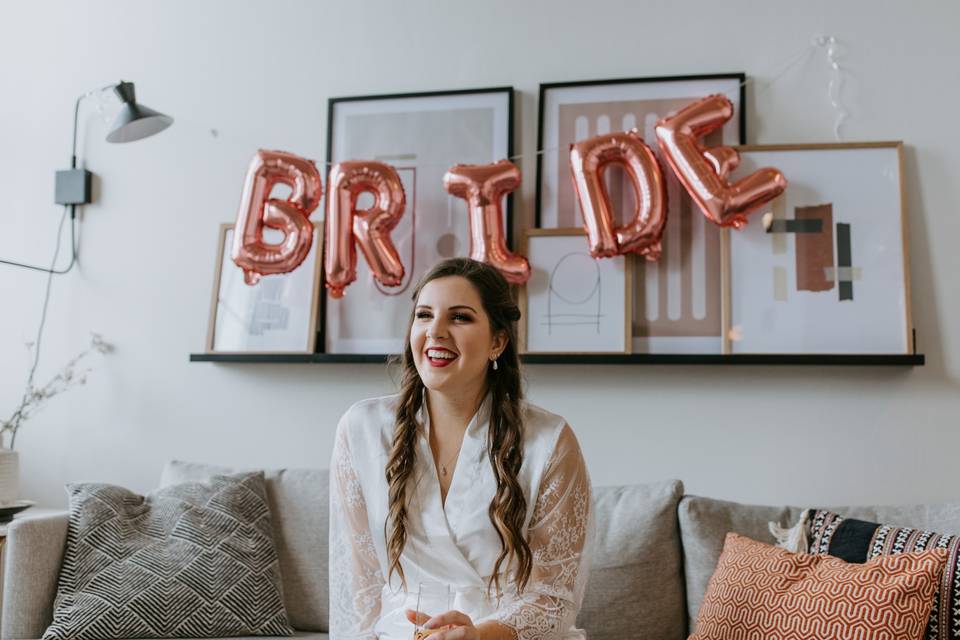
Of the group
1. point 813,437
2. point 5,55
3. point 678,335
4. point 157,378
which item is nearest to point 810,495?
point 813,437

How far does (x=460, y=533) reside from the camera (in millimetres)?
1701

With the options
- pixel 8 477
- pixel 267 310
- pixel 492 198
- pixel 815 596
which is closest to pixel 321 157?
pixel 267 310

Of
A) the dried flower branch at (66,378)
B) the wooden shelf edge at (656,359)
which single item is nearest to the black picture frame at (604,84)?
the wooden shelf edge at (656,359)

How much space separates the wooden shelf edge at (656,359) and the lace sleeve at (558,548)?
732 millimetres

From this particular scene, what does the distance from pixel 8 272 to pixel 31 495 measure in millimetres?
790

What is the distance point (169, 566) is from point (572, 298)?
52.0 inches

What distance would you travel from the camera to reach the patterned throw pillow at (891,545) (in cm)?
172

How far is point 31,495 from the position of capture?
289 centimetres

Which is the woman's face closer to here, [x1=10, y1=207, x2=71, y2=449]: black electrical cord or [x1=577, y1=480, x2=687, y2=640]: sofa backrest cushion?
[x1=577, y1=480, x2=687, y2=640]: sofa backrest cushion

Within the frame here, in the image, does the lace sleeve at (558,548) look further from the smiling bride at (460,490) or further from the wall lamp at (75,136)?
the wall lamp at (75,136)

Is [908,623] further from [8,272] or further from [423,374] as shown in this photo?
[8,272]

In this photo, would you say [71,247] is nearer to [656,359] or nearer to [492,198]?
[492,198]

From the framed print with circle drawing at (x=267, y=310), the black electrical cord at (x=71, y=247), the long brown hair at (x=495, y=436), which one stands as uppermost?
the black electrical cord at (x=71, y=247)

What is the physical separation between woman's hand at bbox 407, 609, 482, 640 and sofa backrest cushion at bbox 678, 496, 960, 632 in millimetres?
740
